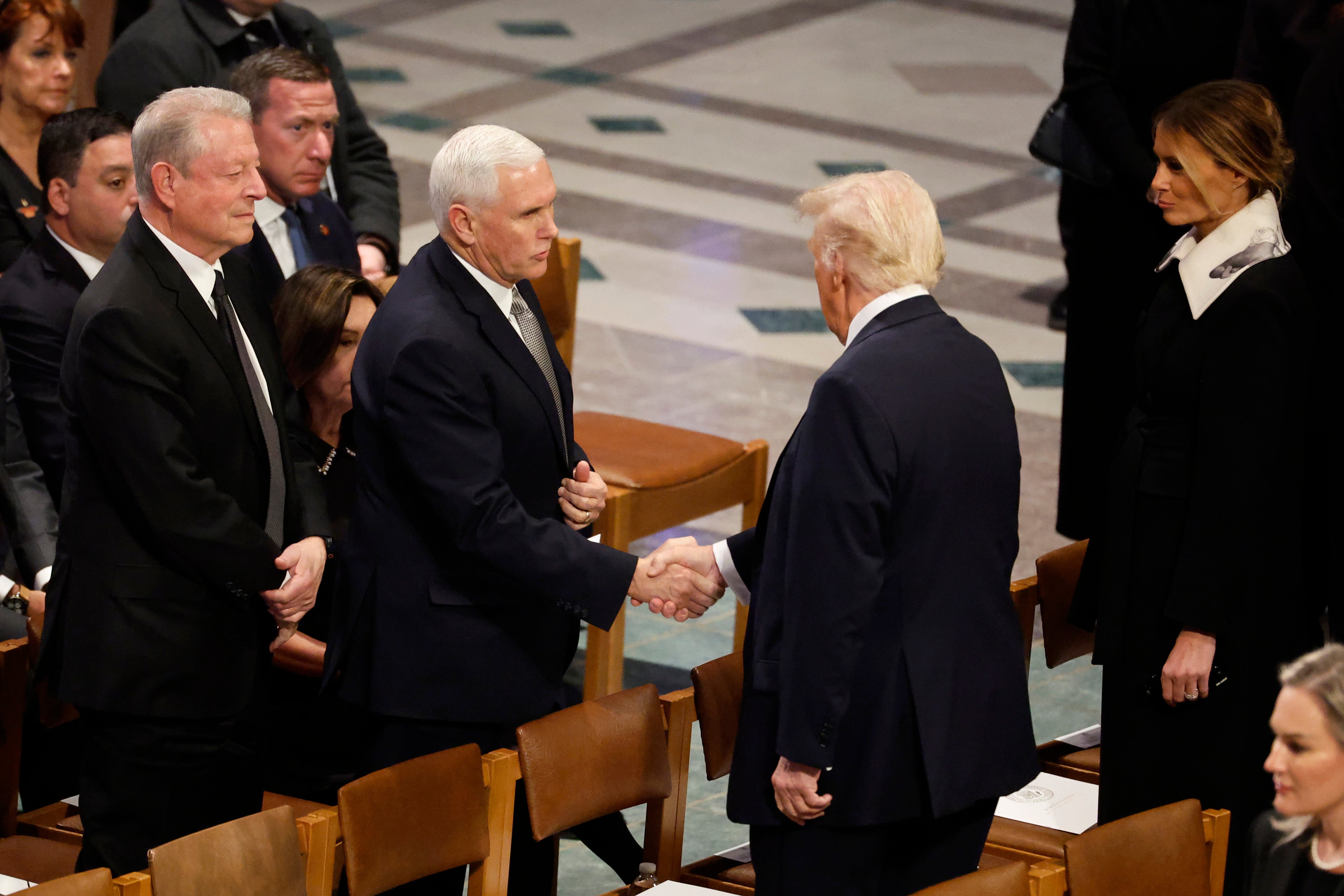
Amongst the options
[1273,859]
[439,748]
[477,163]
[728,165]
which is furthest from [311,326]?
[728,165]

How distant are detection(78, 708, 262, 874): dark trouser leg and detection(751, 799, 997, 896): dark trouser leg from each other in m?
0.86

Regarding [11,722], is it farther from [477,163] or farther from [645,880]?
[477,163]

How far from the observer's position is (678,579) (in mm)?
3264

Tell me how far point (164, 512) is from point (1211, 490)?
171cm

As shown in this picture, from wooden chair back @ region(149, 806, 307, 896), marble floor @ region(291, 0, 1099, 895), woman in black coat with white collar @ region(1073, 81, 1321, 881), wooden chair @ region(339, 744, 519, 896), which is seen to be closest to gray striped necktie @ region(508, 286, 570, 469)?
wooden chair @ region(339, 744, 519, 896)

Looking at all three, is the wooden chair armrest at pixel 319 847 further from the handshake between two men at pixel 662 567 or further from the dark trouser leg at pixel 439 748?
the handshake between two men at pixel 662 567

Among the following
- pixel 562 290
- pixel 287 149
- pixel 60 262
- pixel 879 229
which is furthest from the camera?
pixel 562 290

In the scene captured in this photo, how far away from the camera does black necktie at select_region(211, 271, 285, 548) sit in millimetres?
3094

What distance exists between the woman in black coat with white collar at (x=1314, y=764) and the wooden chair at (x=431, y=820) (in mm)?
1252

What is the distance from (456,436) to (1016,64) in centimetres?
926

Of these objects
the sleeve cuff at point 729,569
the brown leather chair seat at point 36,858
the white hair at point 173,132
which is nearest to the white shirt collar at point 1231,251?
the sleeve cuff at point 729,569

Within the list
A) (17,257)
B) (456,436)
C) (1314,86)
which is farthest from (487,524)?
(1314,86)

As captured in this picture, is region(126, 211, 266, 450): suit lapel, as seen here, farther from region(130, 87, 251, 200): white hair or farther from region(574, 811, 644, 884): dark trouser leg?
region(574, 811, 644, 884): dark trouser leg

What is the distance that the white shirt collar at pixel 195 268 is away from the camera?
3.02 meters
